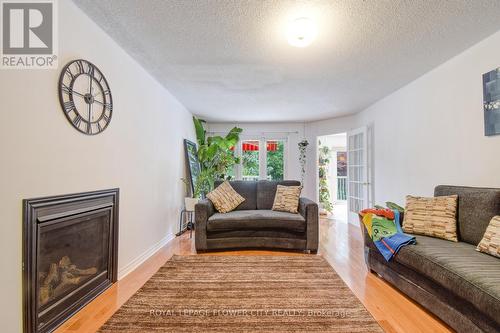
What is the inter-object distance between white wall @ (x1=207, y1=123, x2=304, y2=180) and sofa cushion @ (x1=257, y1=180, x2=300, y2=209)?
2.18m

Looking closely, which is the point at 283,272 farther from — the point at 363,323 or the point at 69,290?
the point at 69,290

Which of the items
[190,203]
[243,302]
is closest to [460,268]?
[243,302]

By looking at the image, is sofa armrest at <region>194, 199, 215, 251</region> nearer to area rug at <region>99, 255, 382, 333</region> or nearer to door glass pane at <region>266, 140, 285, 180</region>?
area rug at <region>99, 255, 382, 333</region>

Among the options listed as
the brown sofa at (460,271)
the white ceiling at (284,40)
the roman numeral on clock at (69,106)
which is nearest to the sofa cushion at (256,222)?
the brown sofa at (460,271)

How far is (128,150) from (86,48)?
1.00 meters

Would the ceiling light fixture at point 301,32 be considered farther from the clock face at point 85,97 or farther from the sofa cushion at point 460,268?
the sofa cushion at point 460,268

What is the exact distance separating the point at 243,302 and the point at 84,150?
178 centimetres

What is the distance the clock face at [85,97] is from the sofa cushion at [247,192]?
2.19 meters

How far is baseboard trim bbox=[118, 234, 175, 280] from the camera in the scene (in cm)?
248

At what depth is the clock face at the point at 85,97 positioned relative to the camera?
1751 millimetres

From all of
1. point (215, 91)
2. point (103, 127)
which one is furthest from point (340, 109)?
point (103, 127)

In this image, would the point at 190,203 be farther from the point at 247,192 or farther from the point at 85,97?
the point at 85,97

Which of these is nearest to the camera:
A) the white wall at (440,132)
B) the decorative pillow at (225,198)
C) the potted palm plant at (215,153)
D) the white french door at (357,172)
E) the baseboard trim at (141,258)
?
the white wall at (440,132)

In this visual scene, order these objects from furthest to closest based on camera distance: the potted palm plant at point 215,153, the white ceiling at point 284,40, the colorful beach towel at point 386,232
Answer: the potted palm plant at point 215,153 → the colorful beach towel at point 386,232 → the white ceiling at point 284,40
